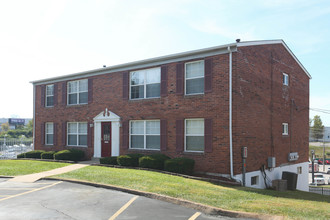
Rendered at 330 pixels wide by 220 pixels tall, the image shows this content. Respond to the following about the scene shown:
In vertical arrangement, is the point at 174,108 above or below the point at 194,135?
above

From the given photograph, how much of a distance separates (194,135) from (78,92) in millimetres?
Answer: 9330

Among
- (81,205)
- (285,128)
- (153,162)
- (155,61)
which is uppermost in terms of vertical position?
(155,61)

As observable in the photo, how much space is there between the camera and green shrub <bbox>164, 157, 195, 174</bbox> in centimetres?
1348

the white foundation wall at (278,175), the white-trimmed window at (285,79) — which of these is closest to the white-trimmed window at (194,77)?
the white foundation wall at (278,175)

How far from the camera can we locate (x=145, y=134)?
1655 centimetres

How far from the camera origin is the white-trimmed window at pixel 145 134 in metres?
16.2

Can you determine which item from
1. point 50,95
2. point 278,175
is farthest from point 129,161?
point 50,95

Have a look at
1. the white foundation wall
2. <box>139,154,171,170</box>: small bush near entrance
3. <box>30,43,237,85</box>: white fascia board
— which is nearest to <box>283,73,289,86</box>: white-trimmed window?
the white foundation wall

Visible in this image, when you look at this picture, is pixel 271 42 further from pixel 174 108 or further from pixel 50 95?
pixel 50 95

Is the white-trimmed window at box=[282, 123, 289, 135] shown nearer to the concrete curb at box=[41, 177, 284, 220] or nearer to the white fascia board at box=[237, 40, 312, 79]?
the white fascia board at box=[237, 40, 312, 79]

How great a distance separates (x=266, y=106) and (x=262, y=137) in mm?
1723

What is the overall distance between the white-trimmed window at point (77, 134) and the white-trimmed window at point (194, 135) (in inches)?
305

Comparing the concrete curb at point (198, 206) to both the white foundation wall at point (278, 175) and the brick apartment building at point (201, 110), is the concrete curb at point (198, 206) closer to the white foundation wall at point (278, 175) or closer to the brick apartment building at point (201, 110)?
the brick apartment building at point (201, 110)

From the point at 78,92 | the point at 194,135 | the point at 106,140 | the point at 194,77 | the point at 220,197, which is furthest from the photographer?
the point at 78,92
